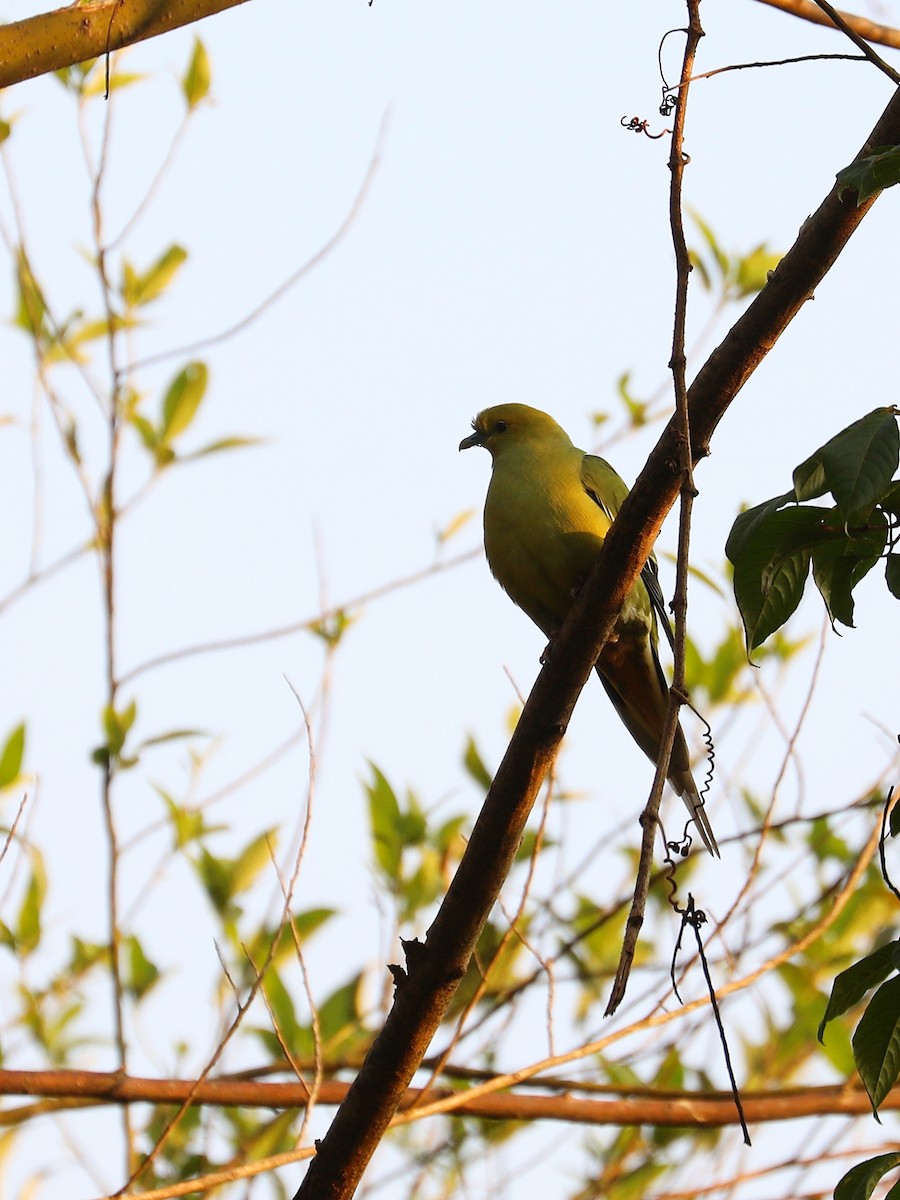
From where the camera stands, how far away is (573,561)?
3.88m

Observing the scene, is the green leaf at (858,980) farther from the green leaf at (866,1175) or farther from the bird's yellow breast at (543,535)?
the bird's yellow breast at (543,535)

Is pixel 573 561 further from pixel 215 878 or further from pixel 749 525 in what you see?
pixel 749 525

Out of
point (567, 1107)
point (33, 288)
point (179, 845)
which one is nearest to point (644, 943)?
point (567, 1107)

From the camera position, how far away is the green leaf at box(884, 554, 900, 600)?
173cm

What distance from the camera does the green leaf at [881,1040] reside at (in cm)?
169

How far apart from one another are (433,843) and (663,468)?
175 cm

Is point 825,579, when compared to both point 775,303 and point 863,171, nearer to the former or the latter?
point 863,171

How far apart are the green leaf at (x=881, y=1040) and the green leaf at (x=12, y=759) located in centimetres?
245

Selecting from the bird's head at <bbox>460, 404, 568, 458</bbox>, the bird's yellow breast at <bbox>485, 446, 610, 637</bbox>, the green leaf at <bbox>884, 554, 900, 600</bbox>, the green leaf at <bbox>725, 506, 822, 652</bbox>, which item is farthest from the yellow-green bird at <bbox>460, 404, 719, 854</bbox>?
the green leaf at <bbox>884, 554, 900, 600</bbox>

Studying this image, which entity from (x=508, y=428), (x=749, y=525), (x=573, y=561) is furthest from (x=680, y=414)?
(x=508, y=428)

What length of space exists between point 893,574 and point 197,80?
10.1 feet

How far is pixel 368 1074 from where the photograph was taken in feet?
8.23

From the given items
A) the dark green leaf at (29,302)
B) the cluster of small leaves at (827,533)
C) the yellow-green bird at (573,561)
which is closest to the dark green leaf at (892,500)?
the cluster of small leaves at (827,533)

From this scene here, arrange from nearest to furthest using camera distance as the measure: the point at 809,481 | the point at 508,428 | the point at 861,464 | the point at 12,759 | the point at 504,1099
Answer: the point at 861,464 < the point at 809,481 < the point at 504,1099 < the point at 12,759 < the point at 508,428
